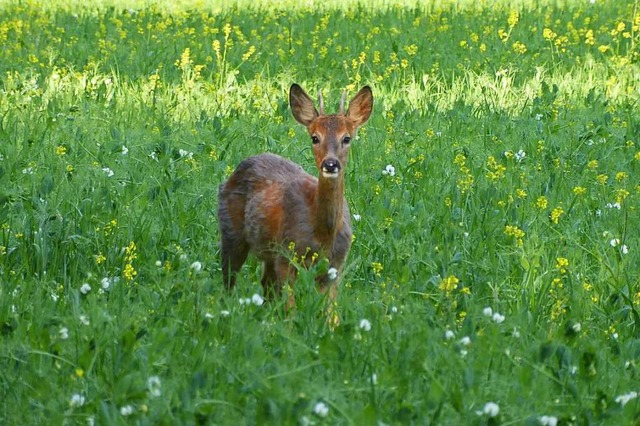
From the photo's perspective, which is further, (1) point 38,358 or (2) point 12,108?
(2) point 12,108

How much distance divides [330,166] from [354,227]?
1334mm

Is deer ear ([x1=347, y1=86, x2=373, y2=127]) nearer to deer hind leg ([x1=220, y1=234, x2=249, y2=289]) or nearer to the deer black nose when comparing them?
the deer black nose

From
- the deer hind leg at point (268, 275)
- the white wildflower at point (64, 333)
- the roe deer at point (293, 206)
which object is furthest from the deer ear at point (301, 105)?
the white wildflower at point (64, 333)

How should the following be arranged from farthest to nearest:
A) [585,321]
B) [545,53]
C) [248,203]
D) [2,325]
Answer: [545,53], [248,203], [585,321], [2,325]

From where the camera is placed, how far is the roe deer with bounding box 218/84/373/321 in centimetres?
712

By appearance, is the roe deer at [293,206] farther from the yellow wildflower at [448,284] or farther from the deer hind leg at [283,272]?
the yellow wildflower at [448,284]

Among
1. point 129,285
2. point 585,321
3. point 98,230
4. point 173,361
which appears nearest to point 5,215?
point 98,230

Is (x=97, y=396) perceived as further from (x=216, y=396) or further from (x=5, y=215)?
(x=5, y=215)

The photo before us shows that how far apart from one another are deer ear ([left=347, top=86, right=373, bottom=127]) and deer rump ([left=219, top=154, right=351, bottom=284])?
434mm

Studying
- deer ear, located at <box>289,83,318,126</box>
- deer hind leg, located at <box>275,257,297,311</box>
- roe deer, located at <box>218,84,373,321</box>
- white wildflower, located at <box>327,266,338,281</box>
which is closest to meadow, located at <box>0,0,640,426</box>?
white wildflower, located at <box>327,266,338,281</box>

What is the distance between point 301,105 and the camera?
7.71 metres

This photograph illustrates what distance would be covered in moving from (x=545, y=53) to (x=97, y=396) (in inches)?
400

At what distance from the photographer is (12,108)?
444 inches

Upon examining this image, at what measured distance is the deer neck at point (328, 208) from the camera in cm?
711
